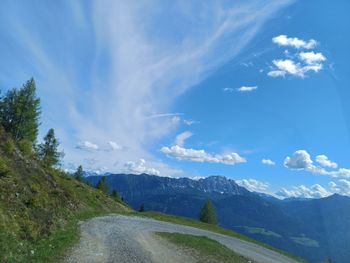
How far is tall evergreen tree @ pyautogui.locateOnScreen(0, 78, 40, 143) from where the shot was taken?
241ft

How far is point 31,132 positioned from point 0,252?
6323 cm

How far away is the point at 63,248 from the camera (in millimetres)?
21156

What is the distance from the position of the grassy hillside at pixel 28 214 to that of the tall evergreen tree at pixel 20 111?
122ft

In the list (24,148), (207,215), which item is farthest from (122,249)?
(207,215)

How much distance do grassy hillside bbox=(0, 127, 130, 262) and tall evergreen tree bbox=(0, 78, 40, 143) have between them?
37.3m

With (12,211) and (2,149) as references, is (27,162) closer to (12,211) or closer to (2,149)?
(2,149)

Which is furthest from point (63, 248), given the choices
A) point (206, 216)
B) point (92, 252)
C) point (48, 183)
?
point (206, 216)

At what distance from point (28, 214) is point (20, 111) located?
175ft

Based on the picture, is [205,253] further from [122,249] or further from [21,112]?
[21,112]

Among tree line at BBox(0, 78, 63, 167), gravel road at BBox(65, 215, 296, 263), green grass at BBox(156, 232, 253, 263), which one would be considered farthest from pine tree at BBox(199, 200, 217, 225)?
green grass at BBox(156, 232, 253, 263)

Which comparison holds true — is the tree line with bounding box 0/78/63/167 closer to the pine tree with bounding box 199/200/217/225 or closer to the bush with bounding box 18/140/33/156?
the bush with bounding box 18/140/33/156

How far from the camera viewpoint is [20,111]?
73000 millimetres

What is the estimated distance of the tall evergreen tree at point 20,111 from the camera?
73.6 m

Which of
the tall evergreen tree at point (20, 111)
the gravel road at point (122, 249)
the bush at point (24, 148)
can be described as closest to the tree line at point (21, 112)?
the tall evergreen tree at point (20, 111)
